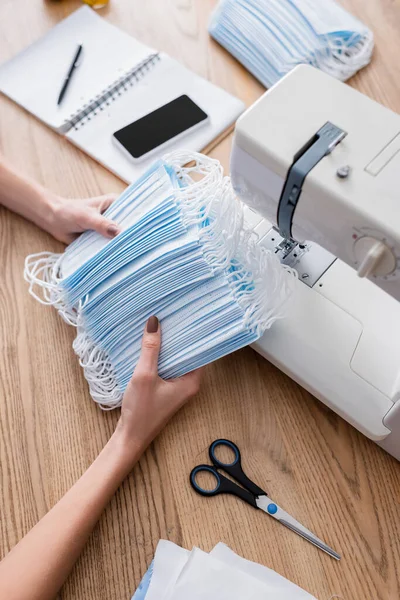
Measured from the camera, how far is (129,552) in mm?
864

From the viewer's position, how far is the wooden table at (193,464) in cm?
85

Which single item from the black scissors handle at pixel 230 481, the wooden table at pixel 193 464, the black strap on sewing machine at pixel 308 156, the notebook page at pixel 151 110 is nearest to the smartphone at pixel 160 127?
the notebook page at pixel 151 110

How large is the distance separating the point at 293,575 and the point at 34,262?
0.70 m

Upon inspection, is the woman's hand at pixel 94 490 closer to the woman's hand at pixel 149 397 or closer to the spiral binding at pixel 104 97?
the woman's hand at pixel 149 397

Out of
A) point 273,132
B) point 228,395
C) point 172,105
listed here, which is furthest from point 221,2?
point 228,395

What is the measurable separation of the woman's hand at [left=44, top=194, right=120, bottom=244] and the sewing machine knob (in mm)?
469

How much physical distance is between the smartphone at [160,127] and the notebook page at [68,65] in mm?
150

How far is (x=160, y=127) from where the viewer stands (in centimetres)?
119

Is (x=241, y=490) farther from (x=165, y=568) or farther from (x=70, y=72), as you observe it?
(x=70, y=72)

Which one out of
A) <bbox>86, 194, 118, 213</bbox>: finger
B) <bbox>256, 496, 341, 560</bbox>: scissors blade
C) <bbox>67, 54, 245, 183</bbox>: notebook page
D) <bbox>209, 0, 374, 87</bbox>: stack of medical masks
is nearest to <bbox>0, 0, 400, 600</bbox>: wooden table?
<bbox>256, 496, 341, 560</bbox>: scissors blade

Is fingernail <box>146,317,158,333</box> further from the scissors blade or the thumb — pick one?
the scissors blade

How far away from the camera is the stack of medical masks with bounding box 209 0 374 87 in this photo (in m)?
1.21

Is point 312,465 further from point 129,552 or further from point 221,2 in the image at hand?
point 221,2

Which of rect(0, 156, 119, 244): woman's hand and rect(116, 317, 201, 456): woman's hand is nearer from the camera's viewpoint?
rect(116, 317, 201, 456): woman's hand
